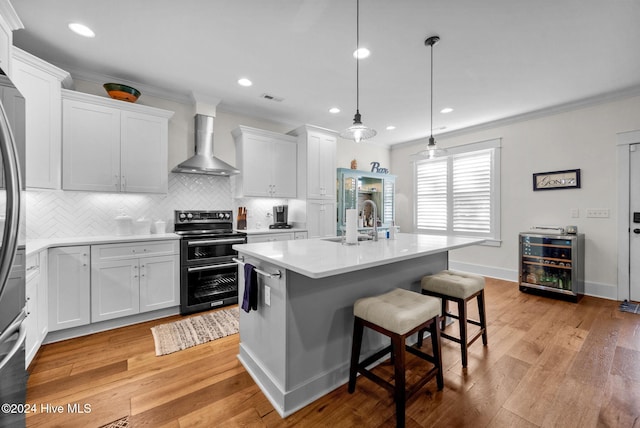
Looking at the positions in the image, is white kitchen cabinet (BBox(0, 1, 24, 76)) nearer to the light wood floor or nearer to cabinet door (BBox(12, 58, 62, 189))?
cabinet door (BBox(12, 58, 62, 189))

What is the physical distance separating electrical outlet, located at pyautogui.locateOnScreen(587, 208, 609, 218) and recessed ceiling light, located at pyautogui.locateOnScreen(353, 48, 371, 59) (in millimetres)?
3866

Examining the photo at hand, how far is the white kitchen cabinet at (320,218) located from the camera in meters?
4.40

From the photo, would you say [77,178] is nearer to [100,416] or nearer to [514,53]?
[100,416]

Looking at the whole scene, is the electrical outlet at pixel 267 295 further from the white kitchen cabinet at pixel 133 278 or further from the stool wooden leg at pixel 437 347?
the white kitchen cabinet at pixel 133 278

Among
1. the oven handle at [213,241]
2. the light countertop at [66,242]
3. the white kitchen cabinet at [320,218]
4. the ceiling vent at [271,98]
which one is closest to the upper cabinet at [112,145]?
the light countertop at [66,242]

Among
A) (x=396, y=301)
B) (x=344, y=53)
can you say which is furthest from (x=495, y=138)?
(x=396, y=301)

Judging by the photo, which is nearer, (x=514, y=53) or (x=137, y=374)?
(x=137, y=374)

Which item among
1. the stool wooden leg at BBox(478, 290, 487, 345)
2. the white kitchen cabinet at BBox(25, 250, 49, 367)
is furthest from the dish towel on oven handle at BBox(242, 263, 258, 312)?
the stool wooden leg at BBox(478, 290, 487, 345)

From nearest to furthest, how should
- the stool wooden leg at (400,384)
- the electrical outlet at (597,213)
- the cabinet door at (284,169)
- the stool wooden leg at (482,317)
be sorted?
the stool wooden leg at (400,384) < the stool wooden leg at (482,317) < the electrical outlet at (597,213) < the cabinet door at (284,169)

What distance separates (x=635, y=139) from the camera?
3479mm

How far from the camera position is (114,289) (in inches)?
110

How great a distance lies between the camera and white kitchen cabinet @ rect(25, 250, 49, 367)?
6.68 feet

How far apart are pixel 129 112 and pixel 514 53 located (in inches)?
164

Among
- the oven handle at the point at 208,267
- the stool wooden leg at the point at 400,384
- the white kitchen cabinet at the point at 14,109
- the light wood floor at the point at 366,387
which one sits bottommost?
the light wood floor at the point at 366,387
